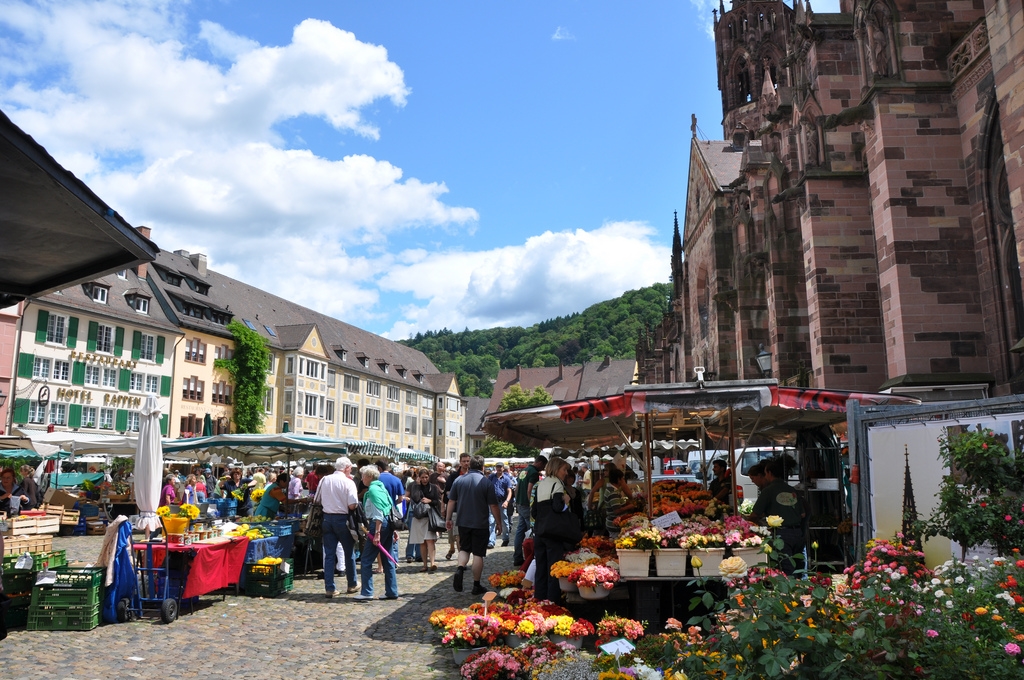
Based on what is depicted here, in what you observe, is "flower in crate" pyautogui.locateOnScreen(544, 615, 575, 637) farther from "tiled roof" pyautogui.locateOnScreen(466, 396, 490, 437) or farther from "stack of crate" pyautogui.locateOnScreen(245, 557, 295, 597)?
"tiled roof" pyautogui.locateOnScreen(466, 396, 490, 437)

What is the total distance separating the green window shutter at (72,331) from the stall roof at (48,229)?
39.8 meters

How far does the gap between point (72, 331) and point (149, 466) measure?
113ft

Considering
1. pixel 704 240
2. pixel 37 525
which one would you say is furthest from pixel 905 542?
pixel 704 240

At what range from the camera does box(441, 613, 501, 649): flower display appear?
7.04 m

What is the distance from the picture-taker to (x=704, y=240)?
37594mm

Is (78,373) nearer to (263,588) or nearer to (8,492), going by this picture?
(8,492)

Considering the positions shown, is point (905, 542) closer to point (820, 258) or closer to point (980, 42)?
point (980, 42)

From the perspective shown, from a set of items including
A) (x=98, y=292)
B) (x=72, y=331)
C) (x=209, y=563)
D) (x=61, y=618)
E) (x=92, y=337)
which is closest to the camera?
(x=61, y=618)

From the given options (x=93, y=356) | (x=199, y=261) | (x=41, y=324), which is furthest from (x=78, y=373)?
(x=199, y=261)

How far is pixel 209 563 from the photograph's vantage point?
9891mm

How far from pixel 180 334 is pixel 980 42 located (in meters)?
A: 43.7

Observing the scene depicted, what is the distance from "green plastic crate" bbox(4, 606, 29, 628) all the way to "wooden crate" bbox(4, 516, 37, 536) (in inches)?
186

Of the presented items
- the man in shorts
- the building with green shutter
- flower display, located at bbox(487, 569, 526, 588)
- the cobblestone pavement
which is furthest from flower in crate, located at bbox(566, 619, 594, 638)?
the building with green shutter

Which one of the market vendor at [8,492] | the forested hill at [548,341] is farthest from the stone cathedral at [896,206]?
the forested hill at [548,341]
